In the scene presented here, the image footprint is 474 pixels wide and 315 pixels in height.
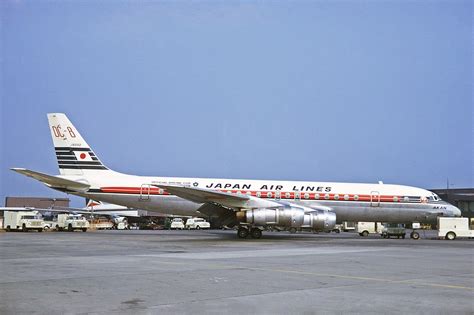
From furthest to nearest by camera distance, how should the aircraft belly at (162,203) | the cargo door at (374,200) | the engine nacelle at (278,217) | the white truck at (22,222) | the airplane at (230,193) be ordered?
the white truck at (22,222) → the cargo door at (374,200) → the aircraft belly at (162,203) → the airplane at (230,193) → the engine nacelle at (278,217)

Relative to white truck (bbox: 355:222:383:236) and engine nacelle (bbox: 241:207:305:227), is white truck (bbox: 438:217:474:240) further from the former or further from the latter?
engine nacelle (bbox: 241:207:305:227)

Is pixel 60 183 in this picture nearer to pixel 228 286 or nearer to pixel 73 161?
pixel 73 161

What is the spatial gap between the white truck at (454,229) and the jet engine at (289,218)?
10115 mm

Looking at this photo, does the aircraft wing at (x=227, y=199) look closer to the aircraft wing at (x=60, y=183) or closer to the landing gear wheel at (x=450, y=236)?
the aircraft wing at (x=60, y=183)

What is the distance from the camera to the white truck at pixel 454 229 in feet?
113

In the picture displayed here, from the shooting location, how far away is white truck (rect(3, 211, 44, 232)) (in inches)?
1652

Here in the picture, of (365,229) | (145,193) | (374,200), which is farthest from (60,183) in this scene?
(365,229)

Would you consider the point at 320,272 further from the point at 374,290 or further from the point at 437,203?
the point at 437,203

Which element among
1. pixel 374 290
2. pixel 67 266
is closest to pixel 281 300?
pixel 374 290

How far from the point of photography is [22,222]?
42.2 metres

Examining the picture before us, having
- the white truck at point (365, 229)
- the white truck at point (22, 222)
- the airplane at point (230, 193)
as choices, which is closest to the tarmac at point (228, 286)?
the airplane at point (230, 193)

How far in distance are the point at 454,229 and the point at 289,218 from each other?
43.8ft

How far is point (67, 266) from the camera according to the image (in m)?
13.3

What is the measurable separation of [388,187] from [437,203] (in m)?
3.41
